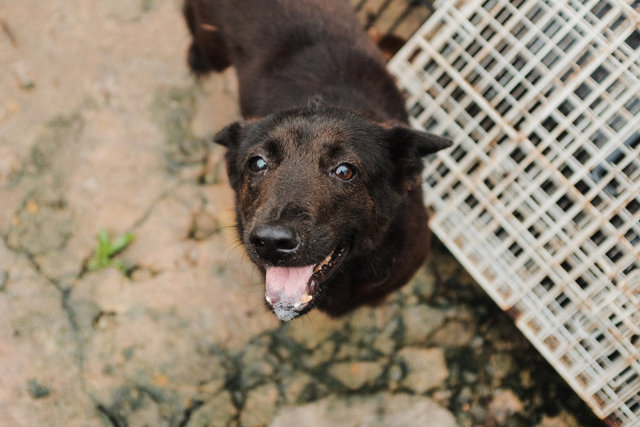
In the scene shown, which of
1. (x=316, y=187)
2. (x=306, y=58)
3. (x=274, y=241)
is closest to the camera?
(x=274, y=241)

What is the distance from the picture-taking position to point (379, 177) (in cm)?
218

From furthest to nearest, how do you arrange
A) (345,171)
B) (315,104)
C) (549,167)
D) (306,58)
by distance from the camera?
1. (306,58)
2. (549,167)
3. (315,104)
4. (345,171)

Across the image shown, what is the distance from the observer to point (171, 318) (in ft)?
10.0

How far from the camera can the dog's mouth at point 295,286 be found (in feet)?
6.51

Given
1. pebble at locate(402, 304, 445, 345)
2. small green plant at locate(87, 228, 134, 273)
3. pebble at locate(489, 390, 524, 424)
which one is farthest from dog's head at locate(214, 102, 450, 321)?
pebble at locate(489, 390, 524, 424)

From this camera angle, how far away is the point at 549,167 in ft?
8.49

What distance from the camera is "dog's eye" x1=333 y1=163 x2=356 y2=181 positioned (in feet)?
6.77

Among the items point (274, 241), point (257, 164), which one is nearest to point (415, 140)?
point (257, 164)

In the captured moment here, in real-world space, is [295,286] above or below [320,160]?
below

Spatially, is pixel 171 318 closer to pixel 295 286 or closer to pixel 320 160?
pixel 295 286

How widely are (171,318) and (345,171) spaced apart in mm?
1714

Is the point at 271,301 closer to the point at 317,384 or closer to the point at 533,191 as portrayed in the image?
the point at 317,384

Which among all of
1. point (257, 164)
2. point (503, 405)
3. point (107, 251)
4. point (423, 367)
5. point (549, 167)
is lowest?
point (107, 251)

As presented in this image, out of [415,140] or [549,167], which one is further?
[549,167]
